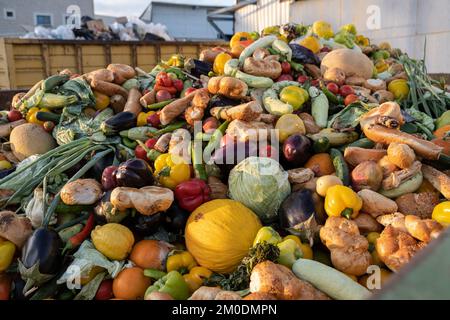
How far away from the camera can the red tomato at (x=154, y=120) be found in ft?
10.9

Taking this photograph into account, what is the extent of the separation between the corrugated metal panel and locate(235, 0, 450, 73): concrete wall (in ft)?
2.23

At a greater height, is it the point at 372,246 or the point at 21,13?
the point at 21,13

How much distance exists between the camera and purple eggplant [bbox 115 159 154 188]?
2.45 metres

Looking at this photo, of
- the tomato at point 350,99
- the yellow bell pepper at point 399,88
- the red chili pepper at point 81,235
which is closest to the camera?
the red chili pepper at point 81,235

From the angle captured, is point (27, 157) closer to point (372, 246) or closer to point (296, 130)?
point (296, 130)

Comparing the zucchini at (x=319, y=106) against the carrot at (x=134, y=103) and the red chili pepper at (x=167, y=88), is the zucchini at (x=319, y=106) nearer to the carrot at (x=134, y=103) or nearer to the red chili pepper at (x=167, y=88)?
the red chili pepper at (x=167, y=88)

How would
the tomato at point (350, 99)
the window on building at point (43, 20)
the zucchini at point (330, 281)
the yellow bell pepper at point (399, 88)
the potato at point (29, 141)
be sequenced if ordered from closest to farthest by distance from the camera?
1. the zucchini at point (330, 281)
2. the tomato at point (350, 99)
3. the potato at point (29, 141)
4. the yellow bell pepper at point (399, 88)
5. the window on building at point (43, 20)

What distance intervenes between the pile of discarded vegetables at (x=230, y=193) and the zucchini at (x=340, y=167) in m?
0.01

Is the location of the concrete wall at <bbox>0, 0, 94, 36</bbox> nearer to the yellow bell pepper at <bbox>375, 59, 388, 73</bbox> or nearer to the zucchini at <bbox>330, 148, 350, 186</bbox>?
the yellow bell pepper at <bbox>375, 59, 388, 73</bbox>

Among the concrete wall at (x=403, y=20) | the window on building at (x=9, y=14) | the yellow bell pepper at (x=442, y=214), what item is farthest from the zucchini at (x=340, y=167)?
the window on building at (x=9, y=14)

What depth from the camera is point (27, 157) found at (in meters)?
3.49

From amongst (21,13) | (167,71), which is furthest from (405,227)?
(21,13)

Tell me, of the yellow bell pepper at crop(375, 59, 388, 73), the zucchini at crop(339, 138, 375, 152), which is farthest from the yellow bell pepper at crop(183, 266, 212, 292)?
the yellow bell pepper at crop(375, 59, 388, 73)
